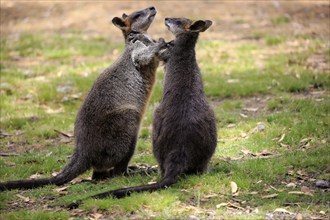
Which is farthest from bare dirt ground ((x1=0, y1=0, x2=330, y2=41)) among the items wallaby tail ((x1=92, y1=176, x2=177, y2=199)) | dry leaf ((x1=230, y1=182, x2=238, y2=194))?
wallaby tail ((x1=92, y1=176, x2=177, y2=199))

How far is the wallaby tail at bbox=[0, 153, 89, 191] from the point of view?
6.79 metres

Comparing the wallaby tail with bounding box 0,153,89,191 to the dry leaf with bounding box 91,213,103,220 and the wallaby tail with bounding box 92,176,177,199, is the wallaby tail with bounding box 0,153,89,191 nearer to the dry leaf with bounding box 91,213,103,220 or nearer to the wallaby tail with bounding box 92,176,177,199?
the wallaby tail with bounding box 92,176,177,199

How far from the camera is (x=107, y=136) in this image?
281 inches

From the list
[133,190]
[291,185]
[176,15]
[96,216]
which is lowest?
[291,185]

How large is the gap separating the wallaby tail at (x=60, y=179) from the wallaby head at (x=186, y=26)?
1832 mm

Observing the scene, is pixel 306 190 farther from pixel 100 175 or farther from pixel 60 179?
pixel 60 179

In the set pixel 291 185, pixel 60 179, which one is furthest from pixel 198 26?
pixel 60 179

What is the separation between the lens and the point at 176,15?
16.4 m

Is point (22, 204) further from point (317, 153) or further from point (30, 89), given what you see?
point (30, 89)

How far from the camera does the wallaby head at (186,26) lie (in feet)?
23.5

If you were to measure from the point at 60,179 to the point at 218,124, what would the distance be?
315 cm

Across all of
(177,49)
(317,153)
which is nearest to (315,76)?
(317,153)

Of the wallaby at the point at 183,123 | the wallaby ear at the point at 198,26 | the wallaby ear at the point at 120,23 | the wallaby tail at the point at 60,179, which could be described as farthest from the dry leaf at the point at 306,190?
the wallaby ear at the point at 120,23

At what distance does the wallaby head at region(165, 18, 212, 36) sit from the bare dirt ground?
7373 mm
